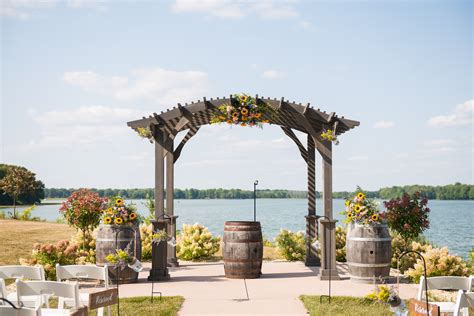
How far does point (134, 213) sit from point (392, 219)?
521cm

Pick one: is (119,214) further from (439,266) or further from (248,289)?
→ (439,266)

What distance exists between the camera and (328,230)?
10.5 m

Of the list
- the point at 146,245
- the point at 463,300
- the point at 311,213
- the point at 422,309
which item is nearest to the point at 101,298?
the point at 422,309

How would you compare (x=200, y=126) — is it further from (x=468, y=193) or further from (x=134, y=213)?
(x=468, y=193)

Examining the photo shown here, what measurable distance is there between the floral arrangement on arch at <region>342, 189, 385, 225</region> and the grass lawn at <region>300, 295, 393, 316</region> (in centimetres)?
187

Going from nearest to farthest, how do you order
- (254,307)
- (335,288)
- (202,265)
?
(254,307) < (335,288) < (202,265)

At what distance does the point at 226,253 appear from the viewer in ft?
34.8

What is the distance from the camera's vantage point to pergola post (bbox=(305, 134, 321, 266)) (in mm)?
12539

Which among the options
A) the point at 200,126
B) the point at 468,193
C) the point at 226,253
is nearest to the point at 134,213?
the point at 226,253

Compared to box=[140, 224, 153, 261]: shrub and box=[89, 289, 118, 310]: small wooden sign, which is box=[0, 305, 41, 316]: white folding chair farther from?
box=[140, 224, 153, 261]: shrub

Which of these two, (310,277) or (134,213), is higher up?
(134,213)

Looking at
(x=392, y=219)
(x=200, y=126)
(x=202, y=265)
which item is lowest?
(x=202, y=265)

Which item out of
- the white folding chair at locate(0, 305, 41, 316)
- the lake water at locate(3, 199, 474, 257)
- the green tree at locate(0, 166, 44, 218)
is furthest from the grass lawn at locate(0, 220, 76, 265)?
the white folding chair at locate(0, 305, 41, 316)

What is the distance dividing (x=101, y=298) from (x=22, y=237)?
1533 centimetres
